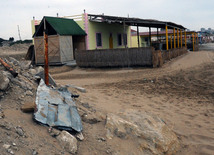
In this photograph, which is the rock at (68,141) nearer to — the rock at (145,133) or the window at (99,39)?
the rock at (145,133)

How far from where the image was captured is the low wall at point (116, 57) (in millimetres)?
15570

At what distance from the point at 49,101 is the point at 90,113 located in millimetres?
1022

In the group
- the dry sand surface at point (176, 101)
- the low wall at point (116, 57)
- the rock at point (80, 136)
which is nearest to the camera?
the rock at point (80, 136)

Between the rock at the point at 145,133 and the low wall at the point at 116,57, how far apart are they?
10.6 metres

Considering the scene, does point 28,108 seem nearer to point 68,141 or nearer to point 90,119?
point 68,141

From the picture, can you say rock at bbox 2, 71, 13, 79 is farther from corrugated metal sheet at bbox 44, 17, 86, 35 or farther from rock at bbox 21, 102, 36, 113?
corrugated metal sheet at bbox 44, 17, 86, 35

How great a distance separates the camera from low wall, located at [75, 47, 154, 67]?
15570mm

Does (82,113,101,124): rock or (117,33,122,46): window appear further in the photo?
(117,33,122,46): window

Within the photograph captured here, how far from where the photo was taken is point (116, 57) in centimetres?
1642

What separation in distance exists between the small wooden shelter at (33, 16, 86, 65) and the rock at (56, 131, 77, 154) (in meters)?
15.6

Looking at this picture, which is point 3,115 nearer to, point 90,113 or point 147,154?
point 90,113

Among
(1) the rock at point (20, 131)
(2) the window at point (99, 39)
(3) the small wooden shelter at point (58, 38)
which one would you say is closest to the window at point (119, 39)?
(2) the window at point (99, 39)

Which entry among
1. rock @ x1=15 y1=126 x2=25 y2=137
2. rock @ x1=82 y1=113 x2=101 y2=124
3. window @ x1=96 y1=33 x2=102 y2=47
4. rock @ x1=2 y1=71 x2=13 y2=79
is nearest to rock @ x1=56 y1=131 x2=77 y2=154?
rock @ x1=15 y1=126 x2=25 y2=137

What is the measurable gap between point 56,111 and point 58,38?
49.6ft
